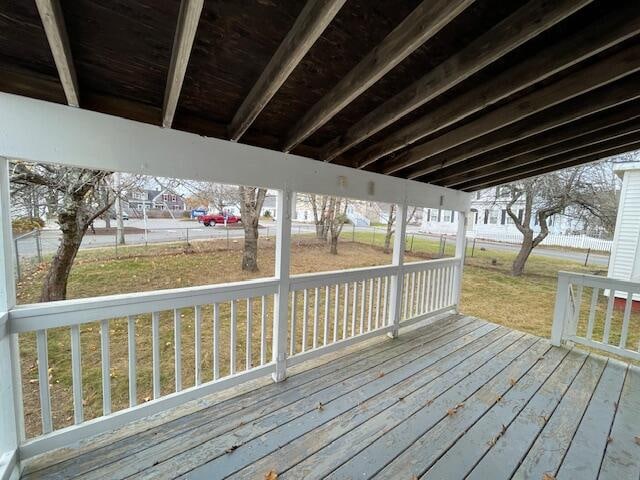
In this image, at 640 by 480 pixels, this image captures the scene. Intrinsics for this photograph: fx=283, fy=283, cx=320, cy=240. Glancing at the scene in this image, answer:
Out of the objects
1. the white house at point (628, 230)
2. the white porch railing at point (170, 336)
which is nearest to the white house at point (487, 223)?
the white house at point (628, 230)

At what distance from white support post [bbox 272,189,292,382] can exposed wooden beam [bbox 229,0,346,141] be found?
2.55 ft

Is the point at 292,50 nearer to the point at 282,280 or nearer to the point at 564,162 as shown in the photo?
the point at 282,280

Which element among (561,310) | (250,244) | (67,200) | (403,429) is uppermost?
(67,200)

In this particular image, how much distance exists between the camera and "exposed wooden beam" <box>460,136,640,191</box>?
2.98m

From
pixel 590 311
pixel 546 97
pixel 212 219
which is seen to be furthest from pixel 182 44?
pixel 212 219

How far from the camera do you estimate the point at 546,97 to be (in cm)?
188

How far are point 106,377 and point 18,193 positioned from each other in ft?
11.1

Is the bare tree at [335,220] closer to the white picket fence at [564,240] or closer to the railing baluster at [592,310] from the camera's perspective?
the railing baluster at [592,310]

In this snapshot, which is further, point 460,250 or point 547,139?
point 460,250

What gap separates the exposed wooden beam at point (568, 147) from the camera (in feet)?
8.13

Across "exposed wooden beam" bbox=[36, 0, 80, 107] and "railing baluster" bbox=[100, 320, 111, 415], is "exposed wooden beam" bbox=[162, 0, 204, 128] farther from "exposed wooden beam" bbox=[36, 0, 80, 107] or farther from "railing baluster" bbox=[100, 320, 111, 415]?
"railing baluster" bbox=[100, 320, 111, 415]

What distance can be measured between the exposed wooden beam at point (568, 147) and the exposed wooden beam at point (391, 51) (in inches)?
97.9

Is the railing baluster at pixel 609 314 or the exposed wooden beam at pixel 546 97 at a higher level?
the exposed wooden beam at pixel 546 97

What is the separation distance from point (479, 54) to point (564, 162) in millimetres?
2852
